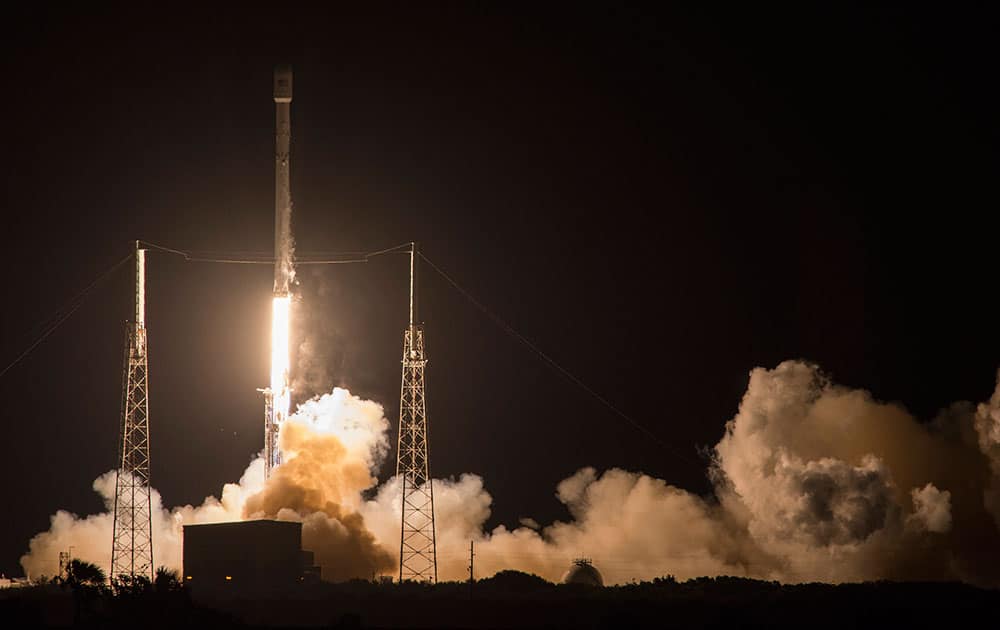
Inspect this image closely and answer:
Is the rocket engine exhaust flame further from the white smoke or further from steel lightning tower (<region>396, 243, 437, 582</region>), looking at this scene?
steel lightning tower (<region>396, 243, 437, 582</region>)

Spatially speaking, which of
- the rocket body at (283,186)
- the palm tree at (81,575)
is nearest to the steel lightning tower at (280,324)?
the rocket body at (283,186)

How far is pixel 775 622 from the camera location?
8106 cm

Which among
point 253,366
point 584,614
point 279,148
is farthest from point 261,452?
point 584,614

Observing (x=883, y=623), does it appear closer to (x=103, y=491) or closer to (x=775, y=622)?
(x=775, y=622)

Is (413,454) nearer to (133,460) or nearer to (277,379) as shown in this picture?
(277,379)

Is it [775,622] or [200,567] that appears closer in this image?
[775,622]

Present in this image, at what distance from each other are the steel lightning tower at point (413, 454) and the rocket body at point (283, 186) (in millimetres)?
7142

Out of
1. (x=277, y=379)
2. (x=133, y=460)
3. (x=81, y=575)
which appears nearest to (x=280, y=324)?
(x=277, y=379)

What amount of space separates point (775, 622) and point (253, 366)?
124 ft

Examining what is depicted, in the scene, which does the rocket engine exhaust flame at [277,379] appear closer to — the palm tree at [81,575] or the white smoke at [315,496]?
the white smoke at [315,496]

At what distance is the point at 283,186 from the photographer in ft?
310

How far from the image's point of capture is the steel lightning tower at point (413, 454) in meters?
86.8

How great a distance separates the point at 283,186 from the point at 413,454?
1581cm

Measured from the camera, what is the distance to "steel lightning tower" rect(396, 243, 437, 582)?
86.8 meters
